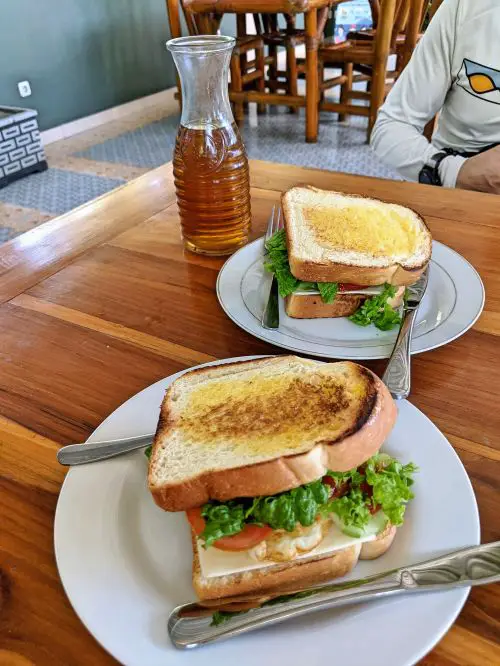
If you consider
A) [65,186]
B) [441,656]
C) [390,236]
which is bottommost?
[65,186]

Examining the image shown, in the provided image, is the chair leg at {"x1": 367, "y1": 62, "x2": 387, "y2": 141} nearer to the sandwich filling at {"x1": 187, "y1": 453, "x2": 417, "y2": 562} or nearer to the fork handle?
the fork handle

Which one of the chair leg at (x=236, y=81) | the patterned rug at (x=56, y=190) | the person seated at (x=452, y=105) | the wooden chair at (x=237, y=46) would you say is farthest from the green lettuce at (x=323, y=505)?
the chair leg at (x=236, y=81)

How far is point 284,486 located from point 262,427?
0.09 meters

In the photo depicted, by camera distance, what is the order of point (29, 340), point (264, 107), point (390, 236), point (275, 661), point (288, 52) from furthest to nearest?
point (264, 107)
point (288, 52)
point (390, 236)
point (29, 340)
point (275, 661)

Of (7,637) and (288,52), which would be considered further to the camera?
(288,52)

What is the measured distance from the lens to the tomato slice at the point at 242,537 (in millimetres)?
643

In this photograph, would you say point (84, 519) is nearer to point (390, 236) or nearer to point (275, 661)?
point (275, 661)

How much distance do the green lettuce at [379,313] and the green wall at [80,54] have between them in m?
4.54

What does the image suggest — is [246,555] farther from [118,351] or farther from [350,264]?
[350,264]

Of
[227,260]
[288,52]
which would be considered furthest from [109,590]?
[288,52]

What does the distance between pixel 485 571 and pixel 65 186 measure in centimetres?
424

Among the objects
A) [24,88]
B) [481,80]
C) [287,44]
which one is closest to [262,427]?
[481,80]

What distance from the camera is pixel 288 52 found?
17.0 feet

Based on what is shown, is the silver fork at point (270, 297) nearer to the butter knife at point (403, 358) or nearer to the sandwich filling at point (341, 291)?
the sandwich filling at point (341, 291)
